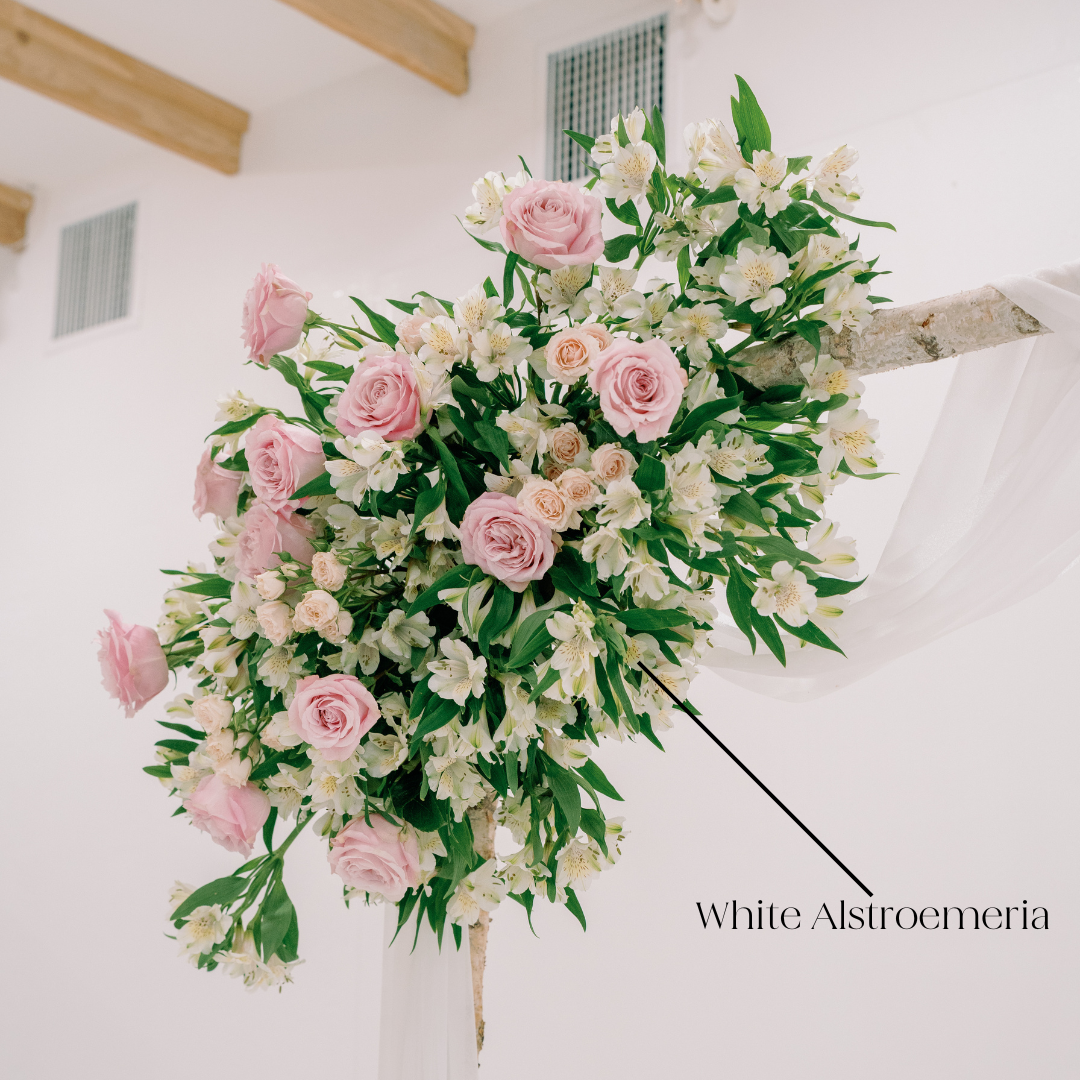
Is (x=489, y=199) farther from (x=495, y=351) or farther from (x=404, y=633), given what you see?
(x=404, y=633)

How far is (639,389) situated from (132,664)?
69 cm

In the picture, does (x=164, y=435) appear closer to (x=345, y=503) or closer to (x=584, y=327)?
(x=345, y=503)

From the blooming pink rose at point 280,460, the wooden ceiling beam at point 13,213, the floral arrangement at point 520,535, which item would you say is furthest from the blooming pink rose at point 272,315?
the wooden ceiling beam at point 13,213

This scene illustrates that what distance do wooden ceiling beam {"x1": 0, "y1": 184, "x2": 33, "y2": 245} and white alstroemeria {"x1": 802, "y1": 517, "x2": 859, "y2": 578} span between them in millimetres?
3611

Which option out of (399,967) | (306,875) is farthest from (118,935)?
(399,967)

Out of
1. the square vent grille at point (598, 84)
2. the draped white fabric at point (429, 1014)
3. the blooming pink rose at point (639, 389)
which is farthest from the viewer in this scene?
the square vent grille at point (598, 84)

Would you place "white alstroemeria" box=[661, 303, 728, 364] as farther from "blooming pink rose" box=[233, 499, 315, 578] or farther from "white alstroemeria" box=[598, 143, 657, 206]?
"blooming pink rose" box=[233, 499, 315, 578]

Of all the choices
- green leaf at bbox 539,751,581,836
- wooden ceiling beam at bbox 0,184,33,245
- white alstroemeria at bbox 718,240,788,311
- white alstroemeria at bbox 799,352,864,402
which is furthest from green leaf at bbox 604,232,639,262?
wooden ceiling beam at bbox 0,184,33,245

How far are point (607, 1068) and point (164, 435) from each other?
2200mm

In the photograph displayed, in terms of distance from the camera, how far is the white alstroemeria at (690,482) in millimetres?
1061

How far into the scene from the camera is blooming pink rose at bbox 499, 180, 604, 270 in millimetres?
1126

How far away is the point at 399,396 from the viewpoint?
→ 1106mm

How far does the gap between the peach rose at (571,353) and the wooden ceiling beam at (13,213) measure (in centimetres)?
344

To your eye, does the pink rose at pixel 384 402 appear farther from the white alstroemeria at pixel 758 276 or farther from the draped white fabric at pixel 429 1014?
the draped white fabric at pixel 429 1014
